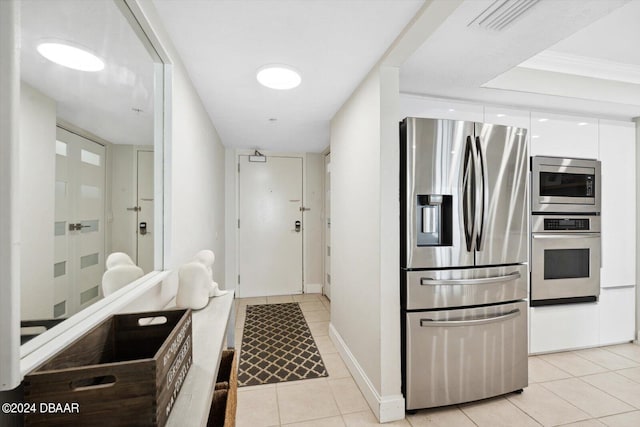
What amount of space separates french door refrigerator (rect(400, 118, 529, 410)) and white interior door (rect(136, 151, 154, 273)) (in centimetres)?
Answer: 149

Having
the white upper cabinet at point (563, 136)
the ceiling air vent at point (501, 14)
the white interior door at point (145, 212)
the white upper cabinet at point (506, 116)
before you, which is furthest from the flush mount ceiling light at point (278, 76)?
the white upper cabinet at point (563, 136)

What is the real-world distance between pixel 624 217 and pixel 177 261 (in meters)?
4.14

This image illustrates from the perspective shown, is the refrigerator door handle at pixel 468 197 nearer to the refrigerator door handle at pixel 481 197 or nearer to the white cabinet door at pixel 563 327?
the refrigerator door handle at pixel 481 197

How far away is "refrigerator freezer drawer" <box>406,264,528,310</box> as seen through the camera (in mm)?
1816

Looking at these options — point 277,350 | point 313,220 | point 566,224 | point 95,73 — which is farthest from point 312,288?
point 95,73

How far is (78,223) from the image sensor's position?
34.1 inches

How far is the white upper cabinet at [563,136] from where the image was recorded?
2555 mm

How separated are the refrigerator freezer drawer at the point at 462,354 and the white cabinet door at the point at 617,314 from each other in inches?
61.1

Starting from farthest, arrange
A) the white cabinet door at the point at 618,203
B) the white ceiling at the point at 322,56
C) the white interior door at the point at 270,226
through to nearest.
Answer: the white interior door at the point at 270,226
the white cabinet door at the point at 618,203
the white ceiling at the point at 322,56

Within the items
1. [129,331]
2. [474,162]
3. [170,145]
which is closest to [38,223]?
[129,331]

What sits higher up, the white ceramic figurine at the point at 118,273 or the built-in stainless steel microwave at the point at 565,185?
the built-in stainless steel microwave at the point at 565,185

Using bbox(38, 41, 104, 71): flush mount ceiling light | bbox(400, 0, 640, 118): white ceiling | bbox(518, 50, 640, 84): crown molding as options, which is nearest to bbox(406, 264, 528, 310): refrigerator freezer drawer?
bbox(400, 0, 640, 118): white ceiling

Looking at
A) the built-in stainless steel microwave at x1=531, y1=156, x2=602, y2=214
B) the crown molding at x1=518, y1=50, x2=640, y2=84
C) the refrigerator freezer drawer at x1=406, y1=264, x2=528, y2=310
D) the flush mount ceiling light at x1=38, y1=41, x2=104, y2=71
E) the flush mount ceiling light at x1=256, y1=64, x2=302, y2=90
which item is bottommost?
the refrigerator freezer drawer at x1=406, y1=264, x2=528, y2=310

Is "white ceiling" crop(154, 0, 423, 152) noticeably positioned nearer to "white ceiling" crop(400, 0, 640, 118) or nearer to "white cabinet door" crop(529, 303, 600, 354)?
"white ceiling" crop(400, 0, 640, 118)
